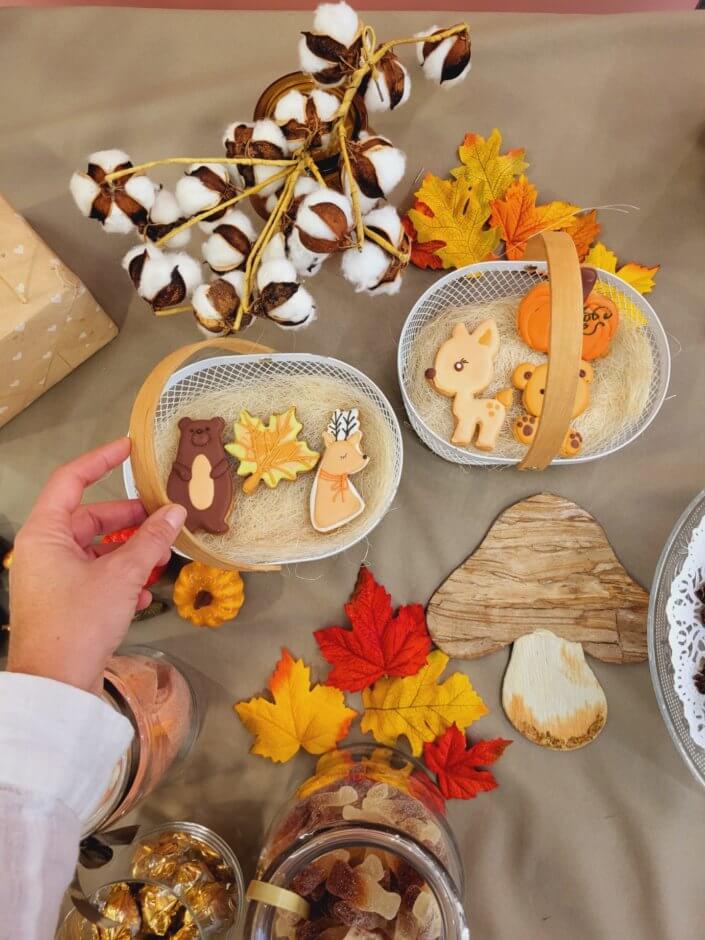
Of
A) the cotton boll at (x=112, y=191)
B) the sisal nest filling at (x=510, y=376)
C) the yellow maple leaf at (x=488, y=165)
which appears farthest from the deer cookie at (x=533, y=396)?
the cotton boll at (x=112, y=191)

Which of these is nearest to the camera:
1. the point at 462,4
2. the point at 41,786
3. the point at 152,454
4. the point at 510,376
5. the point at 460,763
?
the point at 41,786

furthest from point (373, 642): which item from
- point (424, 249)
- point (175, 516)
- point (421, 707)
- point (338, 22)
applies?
point (338, 22)

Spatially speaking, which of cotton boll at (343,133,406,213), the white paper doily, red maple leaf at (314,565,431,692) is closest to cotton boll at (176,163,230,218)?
cotton boll at (343,133,406,213)

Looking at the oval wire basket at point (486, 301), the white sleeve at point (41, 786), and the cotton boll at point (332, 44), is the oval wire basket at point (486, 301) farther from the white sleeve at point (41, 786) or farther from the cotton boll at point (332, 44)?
the white sleeve at point (41, 786)

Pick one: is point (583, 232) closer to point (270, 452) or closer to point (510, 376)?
point (510, 376)

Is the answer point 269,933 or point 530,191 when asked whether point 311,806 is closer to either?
point 269,933

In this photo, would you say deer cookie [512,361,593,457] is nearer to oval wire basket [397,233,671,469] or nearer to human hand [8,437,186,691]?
oval wire basket [397,233,671,469]
